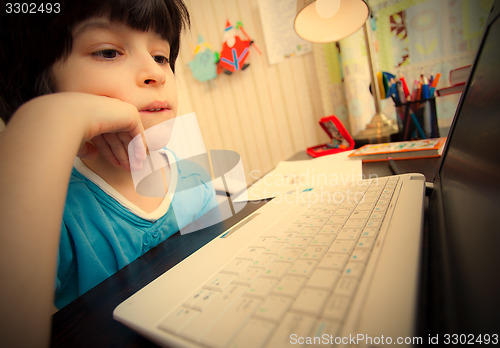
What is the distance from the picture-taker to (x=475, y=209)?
0.20m

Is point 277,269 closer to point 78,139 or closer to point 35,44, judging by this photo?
point 78,139

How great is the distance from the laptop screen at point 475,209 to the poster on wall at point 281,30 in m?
1.08

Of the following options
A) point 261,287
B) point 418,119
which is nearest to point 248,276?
point 261,287

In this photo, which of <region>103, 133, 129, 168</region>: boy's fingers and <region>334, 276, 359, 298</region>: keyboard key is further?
<region>103, 133, 129, 168</region>: boy's fingers

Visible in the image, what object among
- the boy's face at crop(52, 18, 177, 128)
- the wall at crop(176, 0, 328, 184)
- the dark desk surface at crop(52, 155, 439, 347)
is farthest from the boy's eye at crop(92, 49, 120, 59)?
the wall at crop(176, 0, 328, 184)

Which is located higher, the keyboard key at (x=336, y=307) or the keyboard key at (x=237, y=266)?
the keyboard key at (x=336, y=307)

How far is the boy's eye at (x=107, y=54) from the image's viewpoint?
40 cm

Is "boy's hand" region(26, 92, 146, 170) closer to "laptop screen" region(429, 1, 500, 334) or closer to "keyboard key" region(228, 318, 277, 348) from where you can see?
"keyboard key" region(228, 318, 277, 348)

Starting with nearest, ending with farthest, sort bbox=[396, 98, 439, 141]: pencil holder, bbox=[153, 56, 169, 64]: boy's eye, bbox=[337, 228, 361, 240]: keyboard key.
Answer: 1. bbox=[337, 228, 361, 240]: keyboard key
2. bbox=[153, 56, 169, 64]: boy's eye
3. bbox=[396, 98, 439, 141]: pencil holder

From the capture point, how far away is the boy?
0.19 m

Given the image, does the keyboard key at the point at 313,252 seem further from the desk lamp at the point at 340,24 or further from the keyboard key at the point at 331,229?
the desk lamp at the point at 340,24

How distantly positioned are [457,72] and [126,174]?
996mm

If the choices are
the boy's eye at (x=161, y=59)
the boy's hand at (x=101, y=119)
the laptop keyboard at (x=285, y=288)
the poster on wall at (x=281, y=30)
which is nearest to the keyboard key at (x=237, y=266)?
the laptop keyboard at (x=285, y=288)

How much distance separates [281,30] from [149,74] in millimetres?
1041
